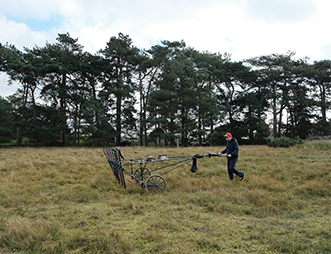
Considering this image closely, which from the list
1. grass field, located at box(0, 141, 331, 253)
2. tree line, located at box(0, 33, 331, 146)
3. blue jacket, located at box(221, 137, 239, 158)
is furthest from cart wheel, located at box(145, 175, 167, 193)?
tree line, located at box(0, 33, 331, 146)

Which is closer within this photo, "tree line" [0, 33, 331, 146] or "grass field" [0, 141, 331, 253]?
"grass field" [0, 141, 331, 253]

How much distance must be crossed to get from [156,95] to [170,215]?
69.9 ft

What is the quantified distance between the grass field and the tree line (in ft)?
57.7

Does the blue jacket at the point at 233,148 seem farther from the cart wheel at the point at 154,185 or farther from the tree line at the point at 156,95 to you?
the tree line at the point at 156,95

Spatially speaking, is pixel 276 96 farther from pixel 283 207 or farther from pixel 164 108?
pixel 283 207

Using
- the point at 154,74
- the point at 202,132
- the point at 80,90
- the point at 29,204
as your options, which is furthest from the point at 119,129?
the point at 29,204

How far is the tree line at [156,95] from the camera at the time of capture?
82.7 ft

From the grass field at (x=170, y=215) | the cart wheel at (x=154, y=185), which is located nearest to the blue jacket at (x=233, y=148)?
the grass field at (x=170, y=215)

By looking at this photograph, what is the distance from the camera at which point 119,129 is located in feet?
98.8

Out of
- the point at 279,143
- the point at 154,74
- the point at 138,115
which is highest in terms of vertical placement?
the point at 154,74

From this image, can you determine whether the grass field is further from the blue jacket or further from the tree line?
the tree line

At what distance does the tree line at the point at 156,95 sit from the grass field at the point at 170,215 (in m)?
17.6

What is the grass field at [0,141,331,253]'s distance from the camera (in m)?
3.38

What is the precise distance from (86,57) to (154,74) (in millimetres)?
9602
